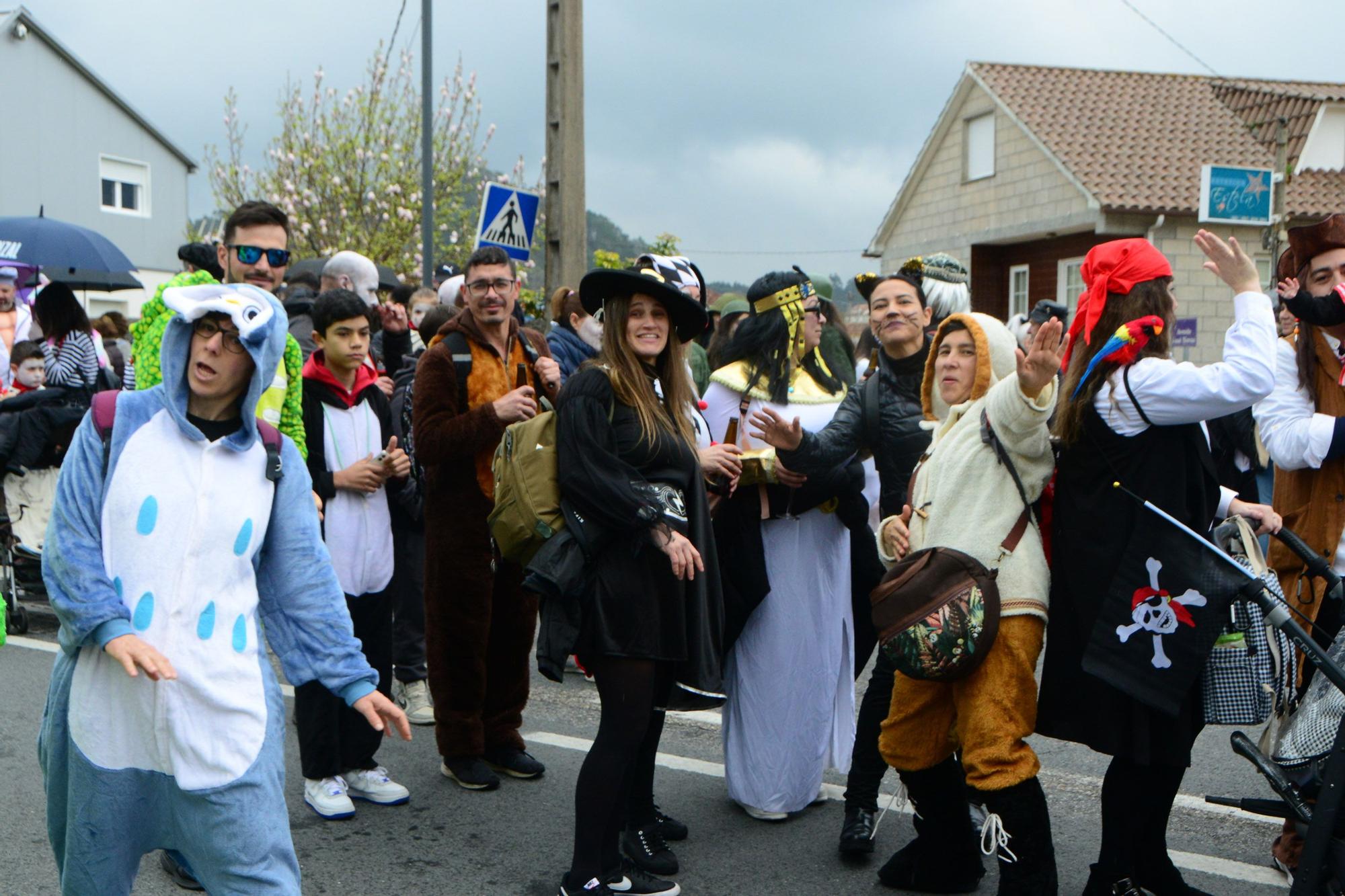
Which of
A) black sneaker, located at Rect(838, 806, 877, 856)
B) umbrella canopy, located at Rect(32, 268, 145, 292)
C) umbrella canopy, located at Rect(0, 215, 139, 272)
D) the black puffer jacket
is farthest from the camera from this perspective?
umbrella canopy, located at Rect(32, 268, 145, 292)

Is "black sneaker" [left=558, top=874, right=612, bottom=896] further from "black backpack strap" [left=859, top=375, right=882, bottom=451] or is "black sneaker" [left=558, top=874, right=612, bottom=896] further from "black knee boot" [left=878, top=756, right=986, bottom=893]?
"black backpack strap" [left=859, top=375, right=882, bottom=451]

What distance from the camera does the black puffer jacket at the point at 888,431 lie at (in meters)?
4.41

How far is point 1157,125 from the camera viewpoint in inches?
1038

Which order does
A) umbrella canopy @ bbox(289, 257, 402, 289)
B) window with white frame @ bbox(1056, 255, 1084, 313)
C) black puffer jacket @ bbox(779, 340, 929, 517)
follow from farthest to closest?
window with white frame @ bbox(1056, 255, 1084, 313)
umbrella canopy @ bbox(289, 257, 402, 289)
black puffer jacket @ bbox(779, 340, 929, 517)

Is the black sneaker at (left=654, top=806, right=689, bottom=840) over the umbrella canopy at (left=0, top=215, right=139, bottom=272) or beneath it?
beneath

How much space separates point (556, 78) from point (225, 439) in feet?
29.0

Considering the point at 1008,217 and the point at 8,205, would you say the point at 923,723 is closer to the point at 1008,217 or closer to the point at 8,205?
the point at 1008,217

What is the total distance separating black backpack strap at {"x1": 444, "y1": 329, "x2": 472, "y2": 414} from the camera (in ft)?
16.6

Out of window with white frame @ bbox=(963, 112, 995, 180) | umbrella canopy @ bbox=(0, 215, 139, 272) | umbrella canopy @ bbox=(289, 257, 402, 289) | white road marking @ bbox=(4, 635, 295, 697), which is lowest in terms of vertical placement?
white road marking @ bbox=(4, 635, 295, 697)

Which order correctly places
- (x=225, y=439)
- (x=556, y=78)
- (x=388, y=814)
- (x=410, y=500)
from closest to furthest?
(x=225, y=439), (x=388, y=814), (x=410, y=500), (x=556, y=78)

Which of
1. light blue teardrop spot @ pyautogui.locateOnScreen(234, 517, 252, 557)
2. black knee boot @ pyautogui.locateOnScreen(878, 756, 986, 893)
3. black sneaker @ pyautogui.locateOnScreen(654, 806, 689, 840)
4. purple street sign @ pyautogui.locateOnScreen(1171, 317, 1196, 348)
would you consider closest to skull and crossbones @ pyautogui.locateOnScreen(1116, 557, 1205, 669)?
black knee boot @ pyautogui.locateOnScreen(878, 756, 986, 893)

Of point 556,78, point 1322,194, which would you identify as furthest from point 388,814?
point 1322,194

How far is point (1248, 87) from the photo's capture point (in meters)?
27.8

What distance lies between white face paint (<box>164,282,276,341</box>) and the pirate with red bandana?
216 centimetres
